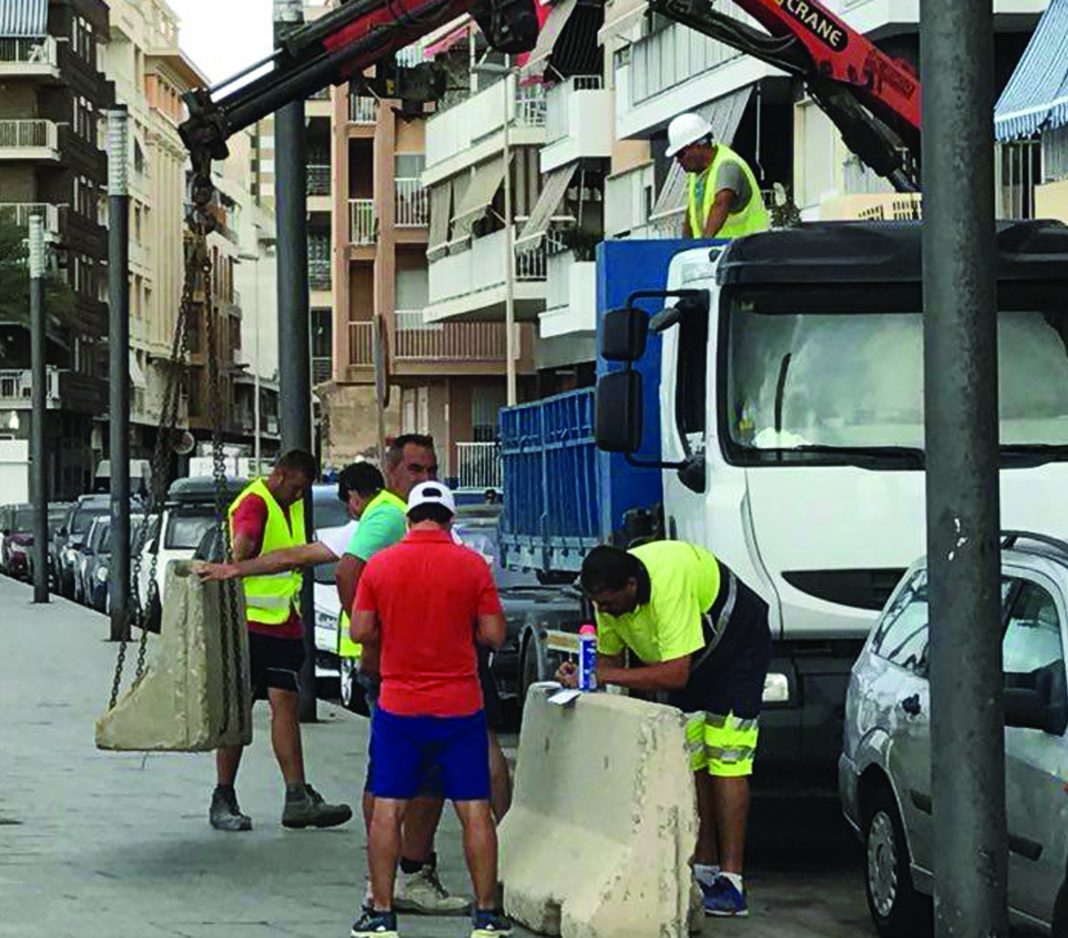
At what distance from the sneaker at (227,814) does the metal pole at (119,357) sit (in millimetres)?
17699

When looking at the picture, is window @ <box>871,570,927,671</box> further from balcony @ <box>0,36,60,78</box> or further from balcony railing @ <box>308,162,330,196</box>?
balcony @ <box>0,36,60,78</box>

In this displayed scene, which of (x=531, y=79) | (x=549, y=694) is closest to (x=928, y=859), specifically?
(x=549, y=694)

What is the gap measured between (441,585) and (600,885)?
1232 mm

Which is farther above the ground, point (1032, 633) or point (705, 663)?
point (1032, 633)

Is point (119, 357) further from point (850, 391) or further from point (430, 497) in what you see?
point (430, 497)

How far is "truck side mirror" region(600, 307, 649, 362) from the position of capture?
42.5 ft

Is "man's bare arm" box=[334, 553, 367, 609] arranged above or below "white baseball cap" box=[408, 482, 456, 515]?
below

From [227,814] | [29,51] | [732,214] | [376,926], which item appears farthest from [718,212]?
[29,51]

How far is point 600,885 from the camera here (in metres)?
10.5

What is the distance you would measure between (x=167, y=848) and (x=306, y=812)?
35.0 inches

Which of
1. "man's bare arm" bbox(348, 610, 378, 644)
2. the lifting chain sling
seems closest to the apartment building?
the lifting chain sling

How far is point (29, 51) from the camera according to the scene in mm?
99562

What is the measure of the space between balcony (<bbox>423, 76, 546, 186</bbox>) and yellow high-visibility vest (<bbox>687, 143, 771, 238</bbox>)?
42215 mm

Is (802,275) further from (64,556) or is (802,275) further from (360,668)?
(64,556)
